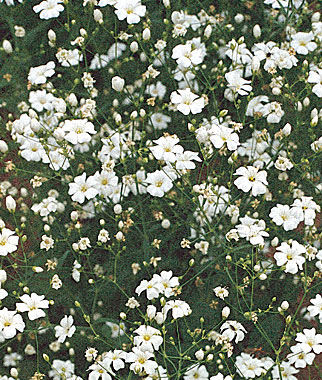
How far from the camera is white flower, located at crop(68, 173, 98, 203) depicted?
2.39 meters

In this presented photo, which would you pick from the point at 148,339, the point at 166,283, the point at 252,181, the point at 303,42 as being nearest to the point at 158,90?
the point at 303,42

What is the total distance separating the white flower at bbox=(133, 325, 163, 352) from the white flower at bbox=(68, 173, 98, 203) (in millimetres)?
582

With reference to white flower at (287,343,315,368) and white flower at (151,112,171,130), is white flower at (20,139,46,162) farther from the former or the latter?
white flower at (287,343,315,368)

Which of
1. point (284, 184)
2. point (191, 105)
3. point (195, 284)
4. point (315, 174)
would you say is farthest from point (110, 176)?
point (315, 174)

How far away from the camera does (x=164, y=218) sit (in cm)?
279

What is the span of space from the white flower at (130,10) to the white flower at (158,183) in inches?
25.5

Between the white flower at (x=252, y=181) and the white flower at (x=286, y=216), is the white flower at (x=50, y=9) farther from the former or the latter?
the white flower at (x=286, y=216)

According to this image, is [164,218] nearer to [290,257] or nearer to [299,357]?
[290,257]

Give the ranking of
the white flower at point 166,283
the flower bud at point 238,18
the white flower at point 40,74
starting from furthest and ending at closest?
the flower bud at point 238,18 → the white flower at point 40,74 → the white flower at point 166,283

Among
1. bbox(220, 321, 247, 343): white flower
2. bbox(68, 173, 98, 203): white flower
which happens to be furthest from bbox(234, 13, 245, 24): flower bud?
bbox(220, 321, 247, 343): white flower

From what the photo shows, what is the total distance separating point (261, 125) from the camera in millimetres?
2980

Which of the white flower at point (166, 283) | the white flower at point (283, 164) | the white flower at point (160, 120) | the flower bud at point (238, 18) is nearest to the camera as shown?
the white flower at point (166, 283)

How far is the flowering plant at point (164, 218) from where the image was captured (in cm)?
229

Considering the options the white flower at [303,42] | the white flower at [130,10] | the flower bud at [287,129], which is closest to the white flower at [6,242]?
the white flower at [130,10]
